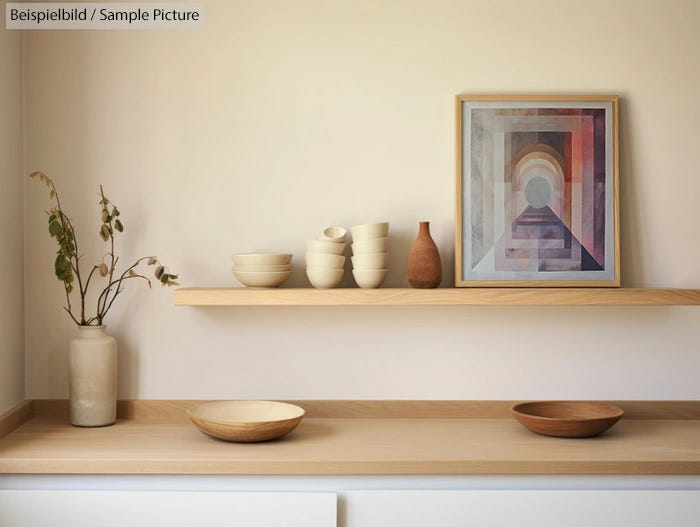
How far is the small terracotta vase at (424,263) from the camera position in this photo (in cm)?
237

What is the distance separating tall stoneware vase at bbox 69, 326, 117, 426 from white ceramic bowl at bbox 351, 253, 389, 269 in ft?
2.78

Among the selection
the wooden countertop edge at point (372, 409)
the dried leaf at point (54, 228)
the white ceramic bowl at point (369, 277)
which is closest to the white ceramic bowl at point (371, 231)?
the white ceramic bowl at point (369, 277)

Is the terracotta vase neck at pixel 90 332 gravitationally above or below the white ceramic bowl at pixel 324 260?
below

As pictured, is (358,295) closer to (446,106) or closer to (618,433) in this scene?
(446,106)

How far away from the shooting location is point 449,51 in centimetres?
252

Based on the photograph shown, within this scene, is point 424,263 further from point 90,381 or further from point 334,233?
point 90,381

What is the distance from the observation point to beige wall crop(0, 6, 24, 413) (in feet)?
7.68

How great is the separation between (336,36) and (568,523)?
1672mm

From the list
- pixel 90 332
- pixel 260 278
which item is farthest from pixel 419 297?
pixel 90 332

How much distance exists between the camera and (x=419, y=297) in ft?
7.55

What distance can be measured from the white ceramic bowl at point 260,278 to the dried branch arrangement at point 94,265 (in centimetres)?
21

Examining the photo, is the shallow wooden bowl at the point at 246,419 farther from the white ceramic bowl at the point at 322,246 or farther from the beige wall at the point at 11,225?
the beige wall at the point at 11,225

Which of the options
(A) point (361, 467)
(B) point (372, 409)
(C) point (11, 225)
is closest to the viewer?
(A) point (361, 467)

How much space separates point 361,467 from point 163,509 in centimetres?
55
